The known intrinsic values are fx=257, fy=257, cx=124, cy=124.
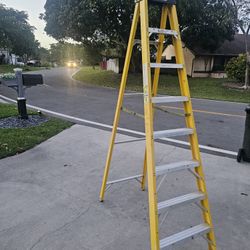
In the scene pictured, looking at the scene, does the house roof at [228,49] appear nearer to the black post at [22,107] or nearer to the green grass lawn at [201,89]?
the green grass lawn at [201,89]

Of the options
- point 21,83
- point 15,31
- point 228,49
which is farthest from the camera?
point 15,31

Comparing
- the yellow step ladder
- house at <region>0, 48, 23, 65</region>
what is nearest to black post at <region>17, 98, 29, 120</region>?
the yellow step ladder

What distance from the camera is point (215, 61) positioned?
2636cm

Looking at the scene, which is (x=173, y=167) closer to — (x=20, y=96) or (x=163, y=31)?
(x=163, y=31)

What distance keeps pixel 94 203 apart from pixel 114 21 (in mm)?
18496

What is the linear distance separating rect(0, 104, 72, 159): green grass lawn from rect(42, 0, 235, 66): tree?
1092cm

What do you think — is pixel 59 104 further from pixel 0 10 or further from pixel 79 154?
pixel 0 10

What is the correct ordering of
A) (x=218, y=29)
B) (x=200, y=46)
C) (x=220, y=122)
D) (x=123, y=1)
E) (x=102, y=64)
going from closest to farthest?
(x=220, y=122), (x=123, y=1), (x=218, y=29), (x=200, y=46), (x=102, y=64)

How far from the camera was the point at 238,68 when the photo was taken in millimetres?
17984

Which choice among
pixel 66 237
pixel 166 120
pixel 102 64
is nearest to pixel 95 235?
pixel 66 237

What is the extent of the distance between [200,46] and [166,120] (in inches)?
775

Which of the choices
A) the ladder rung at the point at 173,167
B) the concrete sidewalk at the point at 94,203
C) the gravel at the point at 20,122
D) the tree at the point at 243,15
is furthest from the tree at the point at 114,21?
the ladder rung at the point at 173,167

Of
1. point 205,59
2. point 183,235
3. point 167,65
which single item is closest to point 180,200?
point 183,235

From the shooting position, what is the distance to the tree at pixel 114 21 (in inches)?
688
